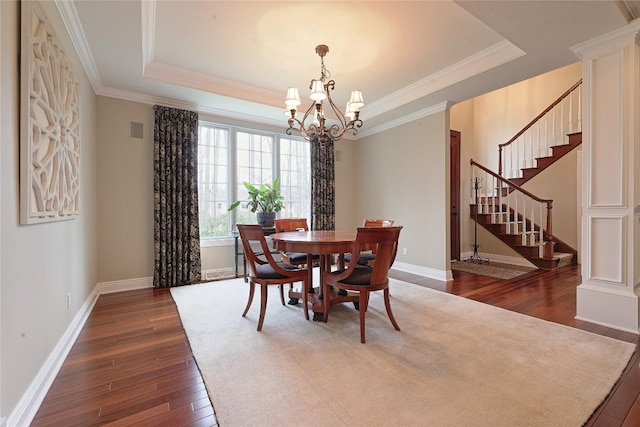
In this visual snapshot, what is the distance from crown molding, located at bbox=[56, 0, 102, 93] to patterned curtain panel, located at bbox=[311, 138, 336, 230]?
3.12 meters

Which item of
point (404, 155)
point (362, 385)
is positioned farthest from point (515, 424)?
point (404, 155)

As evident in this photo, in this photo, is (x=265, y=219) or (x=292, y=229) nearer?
(x=292, y=229)

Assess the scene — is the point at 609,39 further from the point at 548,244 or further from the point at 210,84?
the point at 210,84

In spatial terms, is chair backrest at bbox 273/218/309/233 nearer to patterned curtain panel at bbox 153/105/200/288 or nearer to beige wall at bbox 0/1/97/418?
patterned curtain panel at bbox 153/105/200/288

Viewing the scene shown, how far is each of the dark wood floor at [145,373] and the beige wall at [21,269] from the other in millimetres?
218

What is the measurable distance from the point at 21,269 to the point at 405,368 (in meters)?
2.23

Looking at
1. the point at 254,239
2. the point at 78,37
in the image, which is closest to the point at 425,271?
the point at 254,239

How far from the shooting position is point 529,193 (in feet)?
17.6

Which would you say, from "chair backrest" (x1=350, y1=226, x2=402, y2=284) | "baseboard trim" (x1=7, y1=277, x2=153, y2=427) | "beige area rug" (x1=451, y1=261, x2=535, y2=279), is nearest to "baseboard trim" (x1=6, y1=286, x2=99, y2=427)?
"baseboard trim" (x1=7, y1=277, x2=153, y2=427)

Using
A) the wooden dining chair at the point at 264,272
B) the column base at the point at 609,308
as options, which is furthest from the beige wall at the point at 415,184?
the wooden dining chair at the point at 264,272

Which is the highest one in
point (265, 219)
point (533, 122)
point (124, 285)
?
point (533, 122)

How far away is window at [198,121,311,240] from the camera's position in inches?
174

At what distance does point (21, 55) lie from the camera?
58.0 inches

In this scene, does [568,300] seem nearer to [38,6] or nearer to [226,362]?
[226,362]
